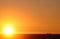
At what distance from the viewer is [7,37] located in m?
1.21

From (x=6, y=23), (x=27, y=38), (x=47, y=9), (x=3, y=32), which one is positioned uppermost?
(x=47, y=9)

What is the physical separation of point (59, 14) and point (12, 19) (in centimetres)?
69

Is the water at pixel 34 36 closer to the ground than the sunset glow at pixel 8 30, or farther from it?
closer to the ground

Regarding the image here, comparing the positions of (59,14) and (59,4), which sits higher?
(59,4)

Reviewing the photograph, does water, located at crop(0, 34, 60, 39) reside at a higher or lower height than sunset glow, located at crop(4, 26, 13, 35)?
lower

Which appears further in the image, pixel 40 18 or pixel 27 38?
pixel 40 18

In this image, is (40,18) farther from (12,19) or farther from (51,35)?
(12,19)

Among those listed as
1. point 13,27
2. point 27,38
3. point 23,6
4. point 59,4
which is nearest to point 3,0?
point 23,6

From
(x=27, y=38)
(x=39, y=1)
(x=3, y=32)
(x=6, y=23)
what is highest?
(x=39, y=1)

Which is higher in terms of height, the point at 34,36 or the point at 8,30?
the point at 8,30

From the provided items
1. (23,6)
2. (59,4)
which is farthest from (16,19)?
(59,4)

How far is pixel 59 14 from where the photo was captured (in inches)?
52.2

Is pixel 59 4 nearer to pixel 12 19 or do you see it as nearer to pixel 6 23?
pixel 12 19

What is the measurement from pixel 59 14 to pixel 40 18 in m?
0.28
